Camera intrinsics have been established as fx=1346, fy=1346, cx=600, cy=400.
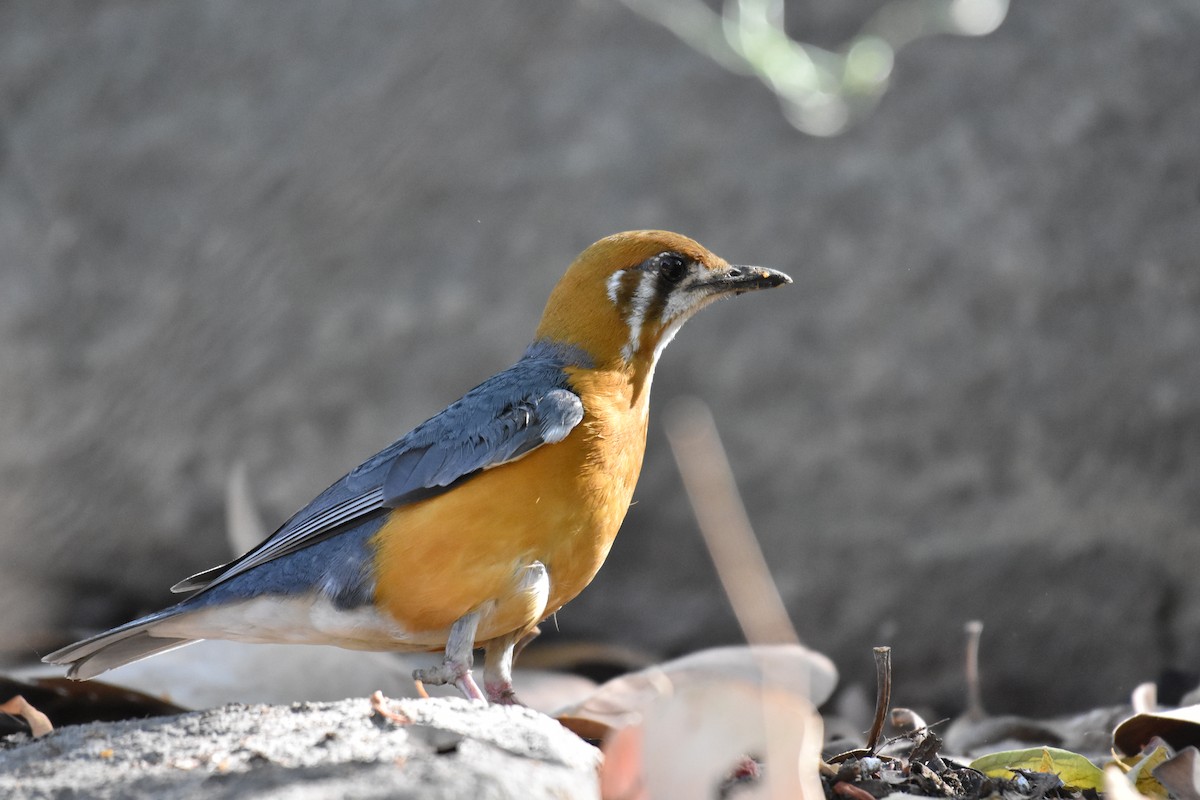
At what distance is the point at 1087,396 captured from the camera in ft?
22.6

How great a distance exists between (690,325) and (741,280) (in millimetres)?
1839

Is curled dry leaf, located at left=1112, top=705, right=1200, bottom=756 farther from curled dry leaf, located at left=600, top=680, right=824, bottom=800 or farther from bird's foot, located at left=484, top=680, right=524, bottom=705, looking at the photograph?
bird's foot, located at left=484, top=680, right=524, bottom=705

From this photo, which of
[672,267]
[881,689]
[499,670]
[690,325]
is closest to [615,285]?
[672,267]

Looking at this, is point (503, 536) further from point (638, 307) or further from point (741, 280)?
point (741, 280)

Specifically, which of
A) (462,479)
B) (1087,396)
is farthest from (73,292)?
(1087,396)

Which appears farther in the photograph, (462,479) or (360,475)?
(360,475)

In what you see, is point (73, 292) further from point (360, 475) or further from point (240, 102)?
point (360, 475)

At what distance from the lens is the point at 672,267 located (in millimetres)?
5242

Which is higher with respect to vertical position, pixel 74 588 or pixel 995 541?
pixel 74 588

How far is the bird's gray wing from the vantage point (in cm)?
468

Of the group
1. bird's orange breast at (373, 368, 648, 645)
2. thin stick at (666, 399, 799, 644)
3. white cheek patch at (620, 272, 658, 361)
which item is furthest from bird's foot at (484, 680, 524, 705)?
white cheek patch at (620, 272, 658, 361)

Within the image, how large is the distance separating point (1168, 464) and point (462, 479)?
3.90m

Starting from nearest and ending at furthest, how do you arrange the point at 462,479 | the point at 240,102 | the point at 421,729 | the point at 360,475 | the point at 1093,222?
the point at 421,729, the point at 462,479, the point at 360,475, the point at 1093,222, the point at 240,102

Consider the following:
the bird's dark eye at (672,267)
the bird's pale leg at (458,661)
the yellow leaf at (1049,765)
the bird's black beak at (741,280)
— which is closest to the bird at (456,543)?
the bird's pale leg at (458,661)
